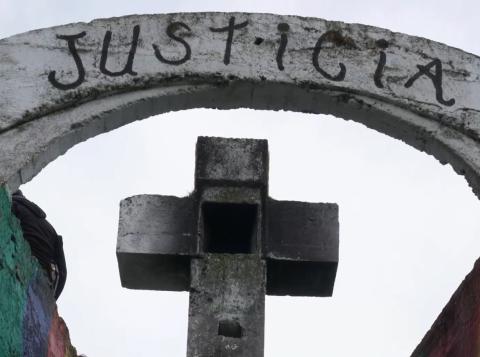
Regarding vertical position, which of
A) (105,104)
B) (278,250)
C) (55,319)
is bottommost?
(55,319)

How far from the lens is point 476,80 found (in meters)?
5.05

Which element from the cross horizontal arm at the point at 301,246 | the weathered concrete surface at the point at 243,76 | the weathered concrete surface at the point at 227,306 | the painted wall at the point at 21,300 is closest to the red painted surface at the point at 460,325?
the weathered concrete surface at the point at 243,76

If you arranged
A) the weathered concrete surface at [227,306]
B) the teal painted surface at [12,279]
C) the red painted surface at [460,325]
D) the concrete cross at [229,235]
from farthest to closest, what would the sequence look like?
the concrete cross at [229,235] → the weathered concrete surface at [227,306] → the red painted surface at [460,325] → the teal painted surface at [12,279]

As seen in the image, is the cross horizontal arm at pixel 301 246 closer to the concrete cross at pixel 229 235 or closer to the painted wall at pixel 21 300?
the concrete cross at pixel 229 235

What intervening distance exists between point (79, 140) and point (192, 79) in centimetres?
57

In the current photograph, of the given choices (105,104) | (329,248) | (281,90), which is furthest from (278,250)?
(105,104)

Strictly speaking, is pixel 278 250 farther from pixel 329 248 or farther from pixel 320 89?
pixel 320 89

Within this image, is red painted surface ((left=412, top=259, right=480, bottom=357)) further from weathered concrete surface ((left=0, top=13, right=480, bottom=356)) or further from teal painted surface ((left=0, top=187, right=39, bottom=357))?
teal painted surface ((left=0, top=187, right=39, bottom=357))

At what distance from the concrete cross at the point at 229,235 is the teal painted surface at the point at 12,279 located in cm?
101

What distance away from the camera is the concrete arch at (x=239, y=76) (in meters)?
4.77

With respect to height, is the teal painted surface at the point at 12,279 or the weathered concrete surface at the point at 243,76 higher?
the weathered concrete surface at the point at 243,76

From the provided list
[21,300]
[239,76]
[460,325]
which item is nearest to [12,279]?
[21,300]

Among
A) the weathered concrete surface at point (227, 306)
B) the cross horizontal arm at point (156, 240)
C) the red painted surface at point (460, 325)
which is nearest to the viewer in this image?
the red painted surface at point (460, 325)

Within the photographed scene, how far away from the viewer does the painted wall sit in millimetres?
4117
